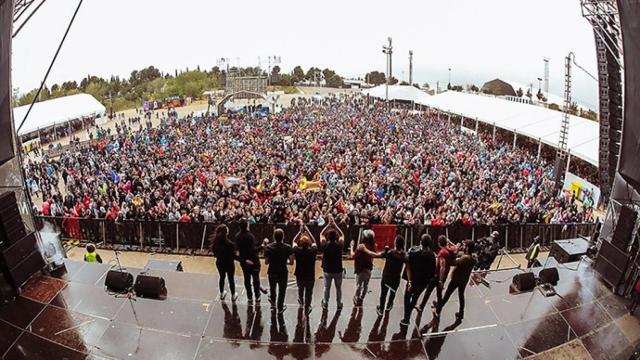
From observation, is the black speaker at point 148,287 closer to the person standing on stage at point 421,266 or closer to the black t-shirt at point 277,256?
the black t-shirt at point 277,256

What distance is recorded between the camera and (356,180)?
1705 centimetres

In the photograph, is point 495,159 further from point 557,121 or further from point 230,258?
point 230,258

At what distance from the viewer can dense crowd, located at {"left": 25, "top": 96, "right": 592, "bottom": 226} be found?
12.1 m

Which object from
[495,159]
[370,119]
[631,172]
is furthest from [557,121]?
[631,172]

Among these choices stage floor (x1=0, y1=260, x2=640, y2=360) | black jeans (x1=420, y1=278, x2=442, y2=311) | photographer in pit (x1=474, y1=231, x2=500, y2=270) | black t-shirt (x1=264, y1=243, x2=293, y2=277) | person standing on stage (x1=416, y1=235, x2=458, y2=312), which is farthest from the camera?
photographer in pit (x1=474, y1=231, x2=500, y2=270)

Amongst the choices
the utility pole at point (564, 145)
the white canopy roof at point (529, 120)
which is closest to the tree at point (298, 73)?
the white canopy roof at point (529, 120)

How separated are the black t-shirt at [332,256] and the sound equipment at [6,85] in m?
5.39

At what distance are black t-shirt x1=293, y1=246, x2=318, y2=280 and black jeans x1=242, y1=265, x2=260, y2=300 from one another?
686 mm

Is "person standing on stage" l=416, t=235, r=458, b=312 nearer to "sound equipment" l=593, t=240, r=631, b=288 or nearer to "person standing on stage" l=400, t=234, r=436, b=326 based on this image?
"person standing on stage" l=400, t=234, r=436, b=326

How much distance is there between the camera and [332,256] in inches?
208

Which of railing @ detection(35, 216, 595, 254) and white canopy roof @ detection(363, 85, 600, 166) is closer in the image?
railing @ detection(35, 216, 595, 254)

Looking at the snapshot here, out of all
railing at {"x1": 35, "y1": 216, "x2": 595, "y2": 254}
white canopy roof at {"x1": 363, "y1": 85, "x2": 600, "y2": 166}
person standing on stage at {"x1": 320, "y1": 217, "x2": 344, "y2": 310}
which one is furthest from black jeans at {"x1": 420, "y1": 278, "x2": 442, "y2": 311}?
white canopy roof at {"x1": 363, "y1": 85, "x2": 600, "y2": 166}

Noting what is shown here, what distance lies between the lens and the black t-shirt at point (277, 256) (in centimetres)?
516

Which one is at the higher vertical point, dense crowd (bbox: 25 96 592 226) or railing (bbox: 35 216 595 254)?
dense crowd (bbox: 25 96 592 226)
